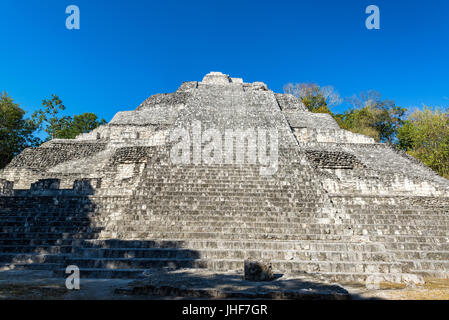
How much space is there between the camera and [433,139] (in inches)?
637

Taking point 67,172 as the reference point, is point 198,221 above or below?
below

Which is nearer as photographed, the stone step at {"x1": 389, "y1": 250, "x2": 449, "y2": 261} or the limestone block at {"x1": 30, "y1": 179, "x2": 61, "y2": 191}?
the stone step at {"x1": 389, "y1": 250, "x2": 449, "y2": 261}

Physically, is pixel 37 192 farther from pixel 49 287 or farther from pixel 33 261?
pixel 49 287

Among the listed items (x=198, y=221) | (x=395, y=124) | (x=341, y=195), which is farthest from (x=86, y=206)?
(x=395, y=124)

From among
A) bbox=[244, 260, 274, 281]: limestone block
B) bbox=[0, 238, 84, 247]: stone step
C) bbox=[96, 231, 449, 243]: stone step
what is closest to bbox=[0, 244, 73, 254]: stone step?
bbox=[0, 238, 84, 247]: stone step

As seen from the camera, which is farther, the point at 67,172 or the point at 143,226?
the point at 67,172

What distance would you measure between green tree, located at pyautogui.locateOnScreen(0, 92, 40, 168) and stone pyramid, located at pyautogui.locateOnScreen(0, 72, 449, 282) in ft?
29.4

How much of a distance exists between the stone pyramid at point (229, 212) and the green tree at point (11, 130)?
8.97m

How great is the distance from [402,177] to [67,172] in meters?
11.5
